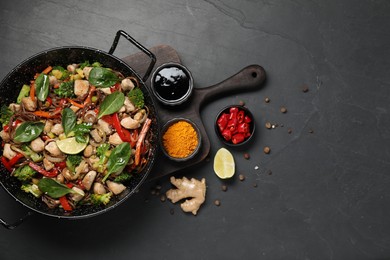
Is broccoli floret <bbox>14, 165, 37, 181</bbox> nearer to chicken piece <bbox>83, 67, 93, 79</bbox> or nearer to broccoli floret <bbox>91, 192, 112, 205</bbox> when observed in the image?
broccoli floret <bbox>91, 192, 112, 205</bbox>

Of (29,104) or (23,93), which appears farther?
(23,93)

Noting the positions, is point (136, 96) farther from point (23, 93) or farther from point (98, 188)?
point (23, 93)

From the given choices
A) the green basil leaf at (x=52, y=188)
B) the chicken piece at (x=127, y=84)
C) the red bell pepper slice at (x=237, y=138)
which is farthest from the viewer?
the red bell pepper slice at (x=237, y=138)

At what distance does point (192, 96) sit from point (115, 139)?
90 cm

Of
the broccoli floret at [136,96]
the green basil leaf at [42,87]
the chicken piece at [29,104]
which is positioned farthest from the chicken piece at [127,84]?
the chicken piece at [29,104]

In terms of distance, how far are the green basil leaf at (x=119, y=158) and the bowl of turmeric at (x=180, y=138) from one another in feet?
1.87

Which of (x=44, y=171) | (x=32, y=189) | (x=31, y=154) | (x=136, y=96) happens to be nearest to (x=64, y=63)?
(x=136, y=96)

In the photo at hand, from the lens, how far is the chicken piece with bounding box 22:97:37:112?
12.5 ft

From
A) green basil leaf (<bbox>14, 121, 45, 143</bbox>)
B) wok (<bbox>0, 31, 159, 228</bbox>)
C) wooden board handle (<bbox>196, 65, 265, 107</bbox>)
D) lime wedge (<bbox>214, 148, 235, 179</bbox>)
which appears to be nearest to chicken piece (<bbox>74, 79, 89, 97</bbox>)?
wok (<bbox>0, 31, 159, 228</bbox>)

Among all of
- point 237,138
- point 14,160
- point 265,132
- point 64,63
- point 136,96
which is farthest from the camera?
point 265,132

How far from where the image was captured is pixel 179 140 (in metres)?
4.22

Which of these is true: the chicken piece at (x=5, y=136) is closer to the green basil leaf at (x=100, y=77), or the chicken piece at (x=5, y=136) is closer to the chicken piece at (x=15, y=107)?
the chicken piece at (x=15, y=107)

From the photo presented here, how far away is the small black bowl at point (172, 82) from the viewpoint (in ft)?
14.0

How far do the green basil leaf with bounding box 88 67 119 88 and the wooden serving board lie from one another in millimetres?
488
